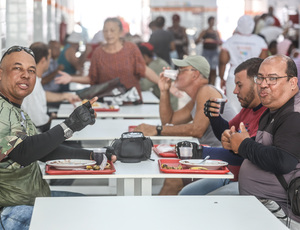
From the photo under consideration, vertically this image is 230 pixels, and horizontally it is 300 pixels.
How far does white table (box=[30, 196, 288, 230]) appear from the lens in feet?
8.00

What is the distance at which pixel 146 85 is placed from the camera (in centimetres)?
789

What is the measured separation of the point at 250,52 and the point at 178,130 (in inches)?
149

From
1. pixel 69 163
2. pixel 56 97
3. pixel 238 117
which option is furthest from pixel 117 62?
pixel 69 163

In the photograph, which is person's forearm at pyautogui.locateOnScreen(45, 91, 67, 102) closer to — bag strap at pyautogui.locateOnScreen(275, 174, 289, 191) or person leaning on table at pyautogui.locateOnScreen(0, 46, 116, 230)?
person leaning on table at pyautogui.locateOnScreen(0, 46, 116, 230)

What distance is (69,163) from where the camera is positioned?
10.9ft

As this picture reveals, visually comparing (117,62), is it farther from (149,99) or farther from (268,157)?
(268,157)

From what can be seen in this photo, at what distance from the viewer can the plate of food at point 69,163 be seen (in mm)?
3219

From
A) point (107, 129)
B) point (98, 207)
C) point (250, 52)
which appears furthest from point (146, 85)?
point (98, 207)

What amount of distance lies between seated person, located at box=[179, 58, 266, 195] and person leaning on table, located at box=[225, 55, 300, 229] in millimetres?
468

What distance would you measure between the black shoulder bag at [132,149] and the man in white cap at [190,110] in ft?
2.98

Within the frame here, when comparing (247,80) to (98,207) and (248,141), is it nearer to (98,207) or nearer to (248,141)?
(248,141)

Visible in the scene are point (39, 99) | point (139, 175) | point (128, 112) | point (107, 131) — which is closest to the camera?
point (139, 175)

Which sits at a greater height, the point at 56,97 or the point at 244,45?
the point at 244,45

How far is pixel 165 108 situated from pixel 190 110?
208 millimetres
